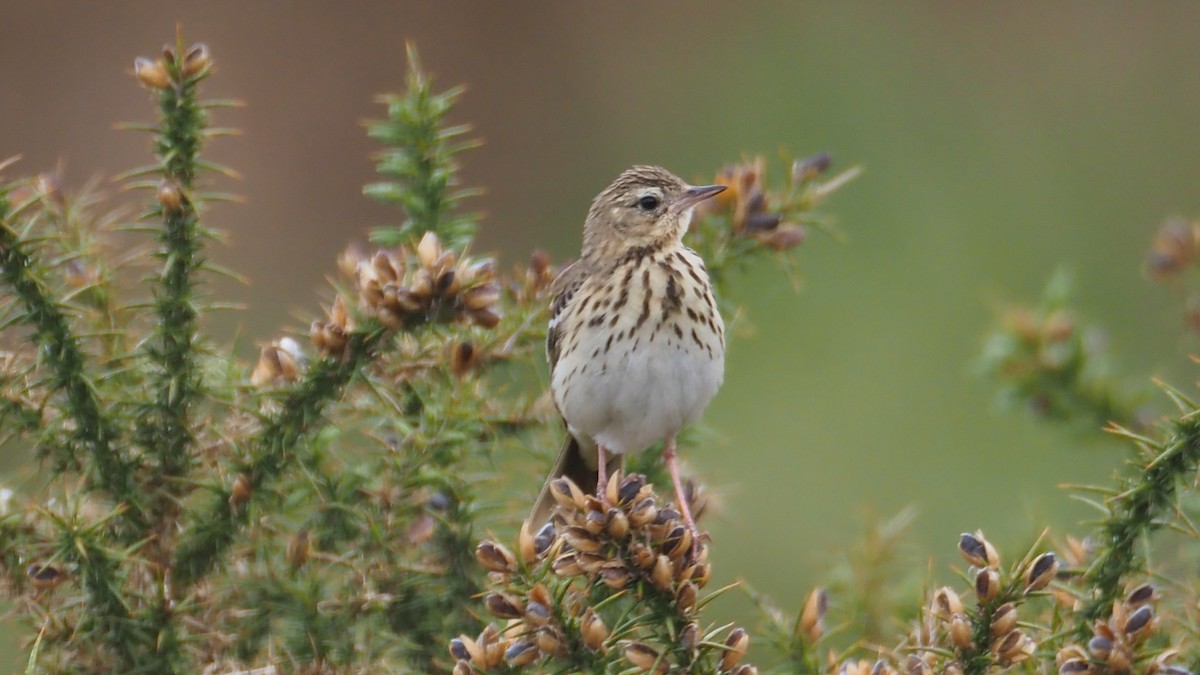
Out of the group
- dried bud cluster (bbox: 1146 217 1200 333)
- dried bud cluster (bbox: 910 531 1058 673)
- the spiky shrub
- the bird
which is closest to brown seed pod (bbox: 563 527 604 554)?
the spiky shrub

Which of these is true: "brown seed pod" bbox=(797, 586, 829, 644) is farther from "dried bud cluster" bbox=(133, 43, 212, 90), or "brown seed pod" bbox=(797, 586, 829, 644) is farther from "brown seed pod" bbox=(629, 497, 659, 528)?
"dried bud cluster" bbox=(133, 43, 212, 90)

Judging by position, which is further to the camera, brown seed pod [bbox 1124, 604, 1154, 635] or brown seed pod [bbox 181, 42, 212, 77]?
→ brown seed pod [bbox 181, 42, 212, 77]

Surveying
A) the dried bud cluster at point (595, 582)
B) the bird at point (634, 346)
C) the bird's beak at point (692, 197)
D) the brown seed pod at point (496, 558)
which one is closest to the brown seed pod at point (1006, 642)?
the dried bud cluster at point (595, 582)

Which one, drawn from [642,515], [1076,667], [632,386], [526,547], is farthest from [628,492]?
[632,386]

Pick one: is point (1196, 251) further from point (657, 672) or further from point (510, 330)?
point (657, 672)

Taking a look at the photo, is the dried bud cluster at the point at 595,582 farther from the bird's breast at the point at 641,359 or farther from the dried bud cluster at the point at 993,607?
the bird's breast at the point at 641,359

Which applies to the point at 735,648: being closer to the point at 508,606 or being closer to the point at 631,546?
the point at 631,546
